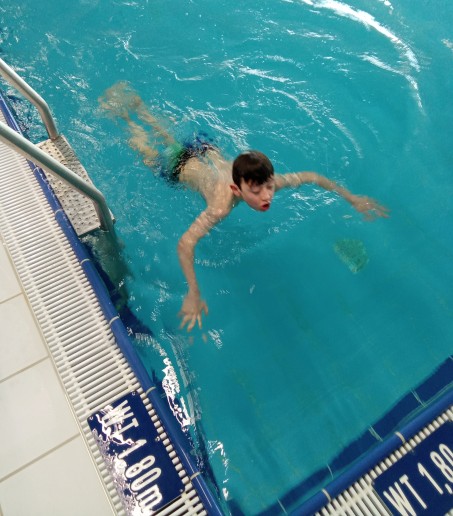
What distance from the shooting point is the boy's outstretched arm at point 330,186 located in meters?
2.81

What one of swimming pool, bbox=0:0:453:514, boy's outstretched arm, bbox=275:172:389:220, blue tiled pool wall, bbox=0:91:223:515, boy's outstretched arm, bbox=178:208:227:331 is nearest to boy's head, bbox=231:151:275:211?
boy's outstretched arm, bbox=178:208:227:331

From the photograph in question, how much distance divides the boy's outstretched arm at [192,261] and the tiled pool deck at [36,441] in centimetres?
86

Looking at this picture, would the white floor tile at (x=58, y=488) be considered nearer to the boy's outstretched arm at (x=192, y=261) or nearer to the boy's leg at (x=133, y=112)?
the boy's outstretched arm at (x=192, y=261)

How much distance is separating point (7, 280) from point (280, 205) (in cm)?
212

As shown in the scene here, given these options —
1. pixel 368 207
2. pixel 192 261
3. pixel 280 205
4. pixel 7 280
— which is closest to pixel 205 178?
pixel 280 205

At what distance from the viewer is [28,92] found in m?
2.73

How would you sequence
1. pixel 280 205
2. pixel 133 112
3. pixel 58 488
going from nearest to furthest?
pixel 58 488
pixel 280 205
pixel 133 112

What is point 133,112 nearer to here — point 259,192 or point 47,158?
point 47,158

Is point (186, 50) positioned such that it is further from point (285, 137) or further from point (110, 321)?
point (110, 321)

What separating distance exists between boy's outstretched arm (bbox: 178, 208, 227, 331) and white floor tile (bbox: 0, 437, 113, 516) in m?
0.91

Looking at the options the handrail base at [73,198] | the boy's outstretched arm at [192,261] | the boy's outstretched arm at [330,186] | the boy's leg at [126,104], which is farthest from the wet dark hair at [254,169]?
the boy's leg at [126,104]

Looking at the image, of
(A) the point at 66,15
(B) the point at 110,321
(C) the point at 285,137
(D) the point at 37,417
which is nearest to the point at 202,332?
(B) the point at 110,321

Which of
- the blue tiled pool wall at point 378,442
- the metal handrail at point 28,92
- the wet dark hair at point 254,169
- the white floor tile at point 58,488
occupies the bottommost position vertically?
the blue tiled pool wall at point 378,442

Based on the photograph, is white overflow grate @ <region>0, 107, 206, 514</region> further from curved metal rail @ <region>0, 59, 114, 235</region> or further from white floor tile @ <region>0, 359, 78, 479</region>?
curved metal rail @ <region>0, 59, 114, 235</region>
